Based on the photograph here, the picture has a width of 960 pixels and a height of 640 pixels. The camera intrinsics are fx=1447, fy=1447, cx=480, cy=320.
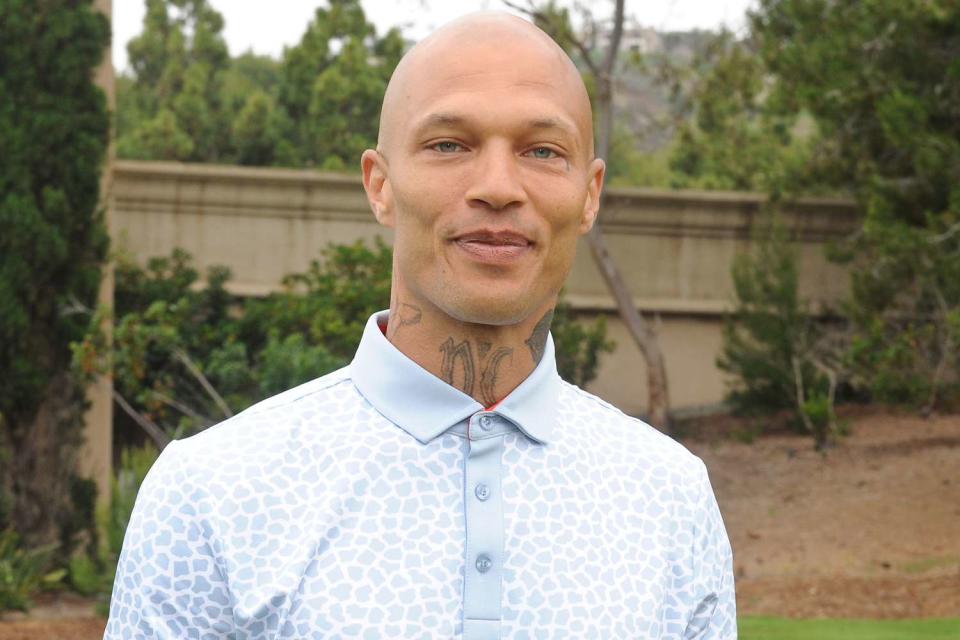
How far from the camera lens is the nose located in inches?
80.1

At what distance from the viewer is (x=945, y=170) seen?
37.9ft

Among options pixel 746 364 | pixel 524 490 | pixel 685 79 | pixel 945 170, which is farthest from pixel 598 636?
pixel 685 79

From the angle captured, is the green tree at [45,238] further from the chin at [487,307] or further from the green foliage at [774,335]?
the chin at [487,307]

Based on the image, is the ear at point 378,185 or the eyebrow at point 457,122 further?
the ear at point 378,185

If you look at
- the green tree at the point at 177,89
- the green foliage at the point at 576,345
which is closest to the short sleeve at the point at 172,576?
the green foliage at the point at 576,345

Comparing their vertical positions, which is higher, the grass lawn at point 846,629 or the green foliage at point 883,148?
the green foliage at point 883,148

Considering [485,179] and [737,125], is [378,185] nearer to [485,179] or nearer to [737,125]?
[485,179]

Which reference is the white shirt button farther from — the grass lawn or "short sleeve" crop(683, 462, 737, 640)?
the grass lawn

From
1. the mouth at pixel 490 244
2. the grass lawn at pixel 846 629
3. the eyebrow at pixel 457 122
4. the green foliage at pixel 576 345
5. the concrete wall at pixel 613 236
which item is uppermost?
the eyebrow at pixel 457 122

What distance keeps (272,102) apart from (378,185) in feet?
66.2

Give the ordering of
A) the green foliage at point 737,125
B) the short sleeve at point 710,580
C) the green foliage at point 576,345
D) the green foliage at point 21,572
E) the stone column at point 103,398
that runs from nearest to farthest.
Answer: the short sleeve at point 710,580
the green foliage at point 21,572
the stone column at point 103,398
the green foliage at point 576,345
the green foliage at point 737,125


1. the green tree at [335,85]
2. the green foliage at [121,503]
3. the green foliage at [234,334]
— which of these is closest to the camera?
the green foliage at [121,503]

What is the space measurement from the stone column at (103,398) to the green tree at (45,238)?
0.63 feet

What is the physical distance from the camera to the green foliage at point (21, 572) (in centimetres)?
948
